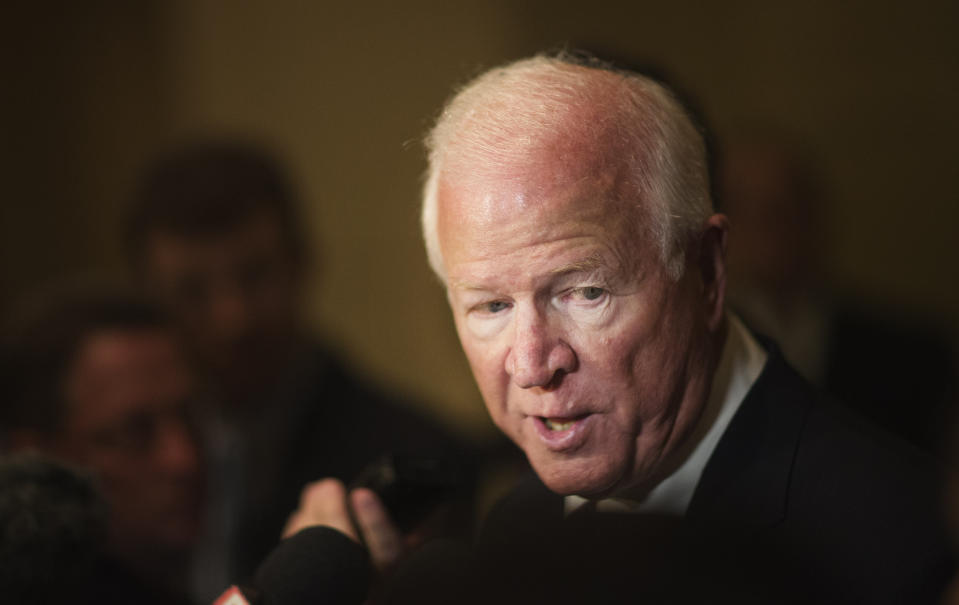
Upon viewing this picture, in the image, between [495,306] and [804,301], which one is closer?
[495,306]

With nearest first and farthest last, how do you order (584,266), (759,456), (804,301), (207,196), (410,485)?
(584,266)
(759,456)
(410,485)
(207,196)
(804,301)

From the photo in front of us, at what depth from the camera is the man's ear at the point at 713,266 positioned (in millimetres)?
1226

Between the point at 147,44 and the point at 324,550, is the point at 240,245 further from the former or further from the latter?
the point at 147,44

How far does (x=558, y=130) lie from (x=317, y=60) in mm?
3558

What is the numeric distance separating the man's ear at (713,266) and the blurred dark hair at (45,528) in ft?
2.77

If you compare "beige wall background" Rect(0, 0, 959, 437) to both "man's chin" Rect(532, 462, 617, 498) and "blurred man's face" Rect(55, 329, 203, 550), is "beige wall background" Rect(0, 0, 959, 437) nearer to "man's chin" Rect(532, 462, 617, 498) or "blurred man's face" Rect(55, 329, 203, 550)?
"blurred man's face" Rect(55, 329, 203, 550)

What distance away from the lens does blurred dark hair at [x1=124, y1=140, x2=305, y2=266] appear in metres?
2.73

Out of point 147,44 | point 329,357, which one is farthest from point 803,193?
point 147,44

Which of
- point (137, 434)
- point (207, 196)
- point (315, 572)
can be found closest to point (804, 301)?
point (207, 196)

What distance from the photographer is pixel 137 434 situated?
A: 2.05 meters

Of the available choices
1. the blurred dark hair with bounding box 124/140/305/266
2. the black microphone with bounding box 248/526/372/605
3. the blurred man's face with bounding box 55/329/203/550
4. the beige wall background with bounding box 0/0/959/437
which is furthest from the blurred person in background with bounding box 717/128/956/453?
the black microphone with bounding box 248/526/372/605

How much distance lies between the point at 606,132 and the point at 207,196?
1798mm

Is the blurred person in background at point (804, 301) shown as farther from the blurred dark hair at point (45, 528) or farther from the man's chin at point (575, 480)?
the blurred dark hair at point (45, 528)

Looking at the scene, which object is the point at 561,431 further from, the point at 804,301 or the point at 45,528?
the point at 804,301
